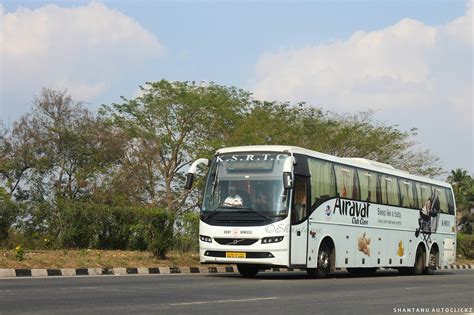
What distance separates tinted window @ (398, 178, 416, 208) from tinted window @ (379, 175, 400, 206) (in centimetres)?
39

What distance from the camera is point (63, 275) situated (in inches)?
760

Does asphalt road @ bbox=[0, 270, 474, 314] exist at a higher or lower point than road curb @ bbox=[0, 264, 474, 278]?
lower

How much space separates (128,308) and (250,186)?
29.1 feet

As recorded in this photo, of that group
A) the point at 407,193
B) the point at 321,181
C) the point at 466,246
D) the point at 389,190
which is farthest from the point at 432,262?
the point at 466,246

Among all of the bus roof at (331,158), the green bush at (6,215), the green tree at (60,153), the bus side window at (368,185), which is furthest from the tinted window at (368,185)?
the green tree at (60,153)

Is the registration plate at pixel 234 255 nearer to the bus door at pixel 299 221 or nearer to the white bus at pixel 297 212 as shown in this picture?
the white bus at pixel 297 212

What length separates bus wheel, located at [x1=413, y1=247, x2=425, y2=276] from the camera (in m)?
26.9

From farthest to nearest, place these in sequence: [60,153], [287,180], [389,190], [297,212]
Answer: [60,153] < [389,190] < [297,212] < [287,180]

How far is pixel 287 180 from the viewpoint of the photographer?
18.9 m

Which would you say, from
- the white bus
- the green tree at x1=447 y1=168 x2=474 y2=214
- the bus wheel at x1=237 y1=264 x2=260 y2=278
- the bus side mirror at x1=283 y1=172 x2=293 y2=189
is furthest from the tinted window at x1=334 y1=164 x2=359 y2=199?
the green tree at x1=447 y1=168 x2=474 y2=214

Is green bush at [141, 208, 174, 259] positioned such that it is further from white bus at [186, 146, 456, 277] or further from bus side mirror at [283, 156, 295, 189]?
bus side mirror at [283, 156, 295, 189]

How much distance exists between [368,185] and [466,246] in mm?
28285

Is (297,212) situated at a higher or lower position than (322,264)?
higher

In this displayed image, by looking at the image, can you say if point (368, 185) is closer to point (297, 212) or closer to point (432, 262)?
point (297, 212)
